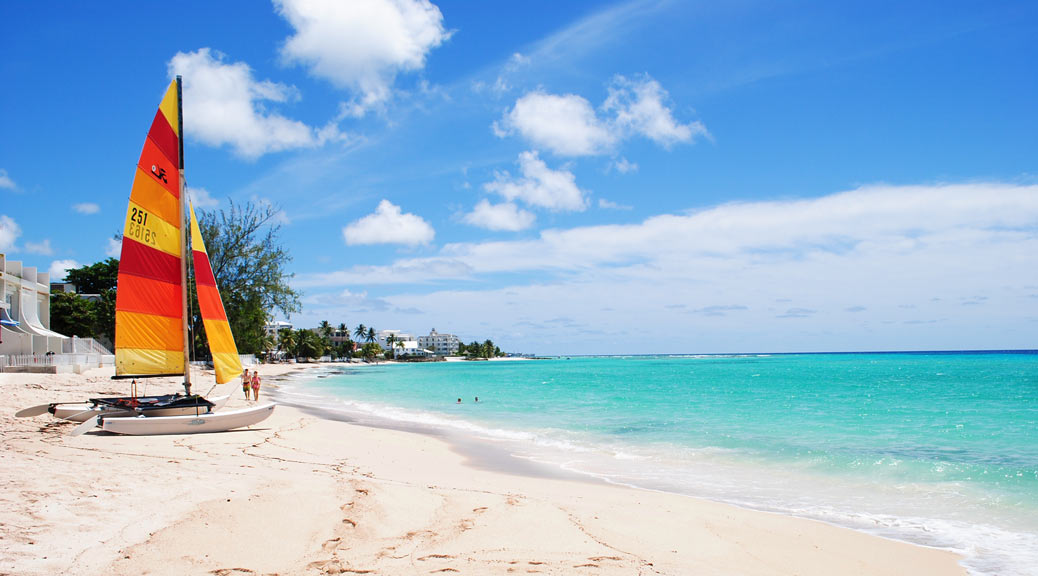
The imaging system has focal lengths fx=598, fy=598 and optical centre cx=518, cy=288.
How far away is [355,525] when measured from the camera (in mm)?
6008

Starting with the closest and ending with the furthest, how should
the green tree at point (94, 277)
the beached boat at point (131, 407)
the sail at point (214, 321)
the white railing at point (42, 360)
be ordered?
the beached boat at point (131, 407), the sail at point (214, 321), the white railing at point (42, 360), the green tree at point (94, 277)

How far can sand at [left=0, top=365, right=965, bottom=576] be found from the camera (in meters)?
4.95

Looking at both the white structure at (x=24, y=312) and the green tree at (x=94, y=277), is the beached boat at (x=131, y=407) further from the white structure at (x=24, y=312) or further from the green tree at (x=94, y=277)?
the green tree at (x=94, y=277)

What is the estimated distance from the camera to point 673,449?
1444cm

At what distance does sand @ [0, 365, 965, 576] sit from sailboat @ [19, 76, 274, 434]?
2723mm

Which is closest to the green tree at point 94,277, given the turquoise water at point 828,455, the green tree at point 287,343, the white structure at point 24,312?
the white structure at point 24,312

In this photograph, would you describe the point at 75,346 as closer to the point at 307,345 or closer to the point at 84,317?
the point at 84,317

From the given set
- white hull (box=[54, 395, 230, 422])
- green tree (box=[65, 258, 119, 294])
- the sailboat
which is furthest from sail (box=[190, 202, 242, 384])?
green tree (box=[65, 258, 119, 294])

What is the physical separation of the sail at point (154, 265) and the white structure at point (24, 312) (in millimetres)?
19129

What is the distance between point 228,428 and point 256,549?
9316 millimetres

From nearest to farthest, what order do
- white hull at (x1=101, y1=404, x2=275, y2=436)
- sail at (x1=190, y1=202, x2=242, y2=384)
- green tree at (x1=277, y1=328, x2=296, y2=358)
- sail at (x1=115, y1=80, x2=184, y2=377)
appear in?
white hull at (x1=101, y1=404, x2=275, y2=436)
sail at (x1=115, y1=80, x2=184, y2=377)
sail at (x1=190, y1=202, x2=242, y2=384)
green tree at (x1=277, y1=328, x2=296, y2=358)

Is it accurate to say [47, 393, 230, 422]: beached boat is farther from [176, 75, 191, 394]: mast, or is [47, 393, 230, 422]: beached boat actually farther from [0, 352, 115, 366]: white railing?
[0, 352, 115, 366]: white railing

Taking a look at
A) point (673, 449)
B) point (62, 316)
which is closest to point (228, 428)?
point (673, 449)

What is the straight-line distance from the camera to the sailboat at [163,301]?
12.9 m
